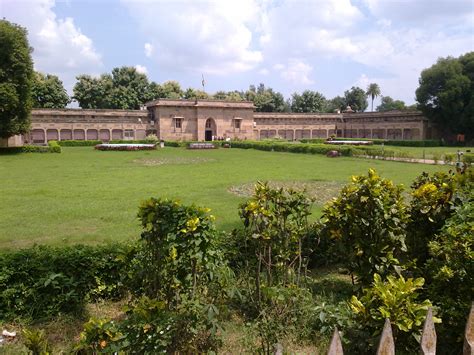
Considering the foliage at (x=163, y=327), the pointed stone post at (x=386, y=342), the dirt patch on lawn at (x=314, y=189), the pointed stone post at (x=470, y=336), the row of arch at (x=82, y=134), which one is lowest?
the dirt patch on lawn at (x=314, y=189)

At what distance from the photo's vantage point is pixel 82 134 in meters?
42.8

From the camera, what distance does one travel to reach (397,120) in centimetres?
4784

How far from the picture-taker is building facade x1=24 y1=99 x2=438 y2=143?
41737mm

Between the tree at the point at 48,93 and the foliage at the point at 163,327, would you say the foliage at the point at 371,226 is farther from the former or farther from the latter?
the tree at the point at 48,93

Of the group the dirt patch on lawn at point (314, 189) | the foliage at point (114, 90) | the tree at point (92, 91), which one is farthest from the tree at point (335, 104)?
the dirt patch on lawn at point (314, 189)

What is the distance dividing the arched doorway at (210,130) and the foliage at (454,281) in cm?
4495

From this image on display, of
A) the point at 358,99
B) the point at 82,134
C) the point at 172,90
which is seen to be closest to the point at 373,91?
the point at 358,99

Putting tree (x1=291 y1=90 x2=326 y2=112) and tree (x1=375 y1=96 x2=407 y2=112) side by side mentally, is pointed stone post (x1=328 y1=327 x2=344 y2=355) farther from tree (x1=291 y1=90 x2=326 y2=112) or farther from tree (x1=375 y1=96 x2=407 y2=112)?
tree (x1=375 y1=96 x2=407 y2=112)

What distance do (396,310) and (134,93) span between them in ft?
172

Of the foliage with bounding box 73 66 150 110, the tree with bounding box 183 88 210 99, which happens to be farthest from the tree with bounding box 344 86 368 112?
the foliage with bounding box 73 66 150 110

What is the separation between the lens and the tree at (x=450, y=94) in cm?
3838

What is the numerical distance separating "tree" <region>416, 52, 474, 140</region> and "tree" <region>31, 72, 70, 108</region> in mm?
40666

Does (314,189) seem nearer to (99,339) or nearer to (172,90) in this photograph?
(99,339)

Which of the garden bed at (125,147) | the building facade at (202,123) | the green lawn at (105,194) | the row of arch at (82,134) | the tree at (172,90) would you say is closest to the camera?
the green lawn at (105,194)
